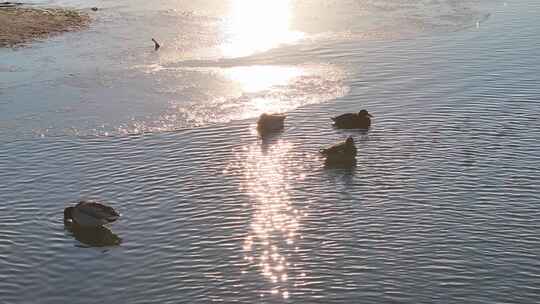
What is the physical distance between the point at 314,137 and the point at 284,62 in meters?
14.1

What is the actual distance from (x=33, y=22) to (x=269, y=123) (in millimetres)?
35739

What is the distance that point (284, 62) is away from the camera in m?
46.8

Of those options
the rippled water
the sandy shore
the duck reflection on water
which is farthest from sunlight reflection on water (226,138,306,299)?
the sandy shore

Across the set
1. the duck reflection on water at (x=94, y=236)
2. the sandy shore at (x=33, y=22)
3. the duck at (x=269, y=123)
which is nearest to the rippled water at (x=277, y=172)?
the duck reflection on water at (x=94, y=236)

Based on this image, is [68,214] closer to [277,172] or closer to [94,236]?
[94,236]

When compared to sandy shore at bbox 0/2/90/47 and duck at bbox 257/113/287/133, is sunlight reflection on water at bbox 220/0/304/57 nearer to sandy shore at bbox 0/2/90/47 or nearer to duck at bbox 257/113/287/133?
sandy shore at bbox 0/2/90/47

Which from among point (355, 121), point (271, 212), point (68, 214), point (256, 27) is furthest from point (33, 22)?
point (271, 212)

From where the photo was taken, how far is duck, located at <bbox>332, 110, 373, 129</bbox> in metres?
34.0

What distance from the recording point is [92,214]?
24.8 metres

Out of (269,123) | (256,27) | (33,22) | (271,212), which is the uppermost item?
(33,22)

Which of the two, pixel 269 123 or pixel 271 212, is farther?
pixel 269 123

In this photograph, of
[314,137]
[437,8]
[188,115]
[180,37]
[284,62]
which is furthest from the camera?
[437,8]

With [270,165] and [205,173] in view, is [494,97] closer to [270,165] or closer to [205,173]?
[270,165]

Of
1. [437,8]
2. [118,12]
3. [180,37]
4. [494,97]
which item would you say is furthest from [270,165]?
[118,12]
